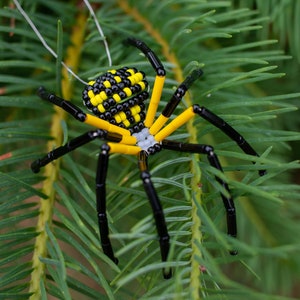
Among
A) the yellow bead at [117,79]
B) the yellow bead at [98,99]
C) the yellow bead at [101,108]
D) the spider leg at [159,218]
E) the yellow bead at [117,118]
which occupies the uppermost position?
the yellow bead at [117,79]

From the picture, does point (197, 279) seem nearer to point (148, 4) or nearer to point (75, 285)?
point (75, 285)

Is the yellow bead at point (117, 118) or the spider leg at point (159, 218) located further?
the yellow bead at point (117, 118)

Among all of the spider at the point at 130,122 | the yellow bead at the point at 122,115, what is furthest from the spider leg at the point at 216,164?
the yellow bead at the point at 122,115

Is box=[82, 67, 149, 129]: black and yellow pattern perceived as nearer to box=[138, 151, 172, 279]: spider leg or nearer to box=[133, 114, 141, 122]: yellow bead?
box=[133, 114, 141, 122]: yellow bead

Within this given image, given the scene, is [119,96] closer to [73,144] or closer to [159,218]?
[73,144]

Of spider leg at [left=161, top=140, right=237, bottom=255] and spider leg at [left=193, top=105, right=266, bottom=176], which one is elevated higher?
spider leg at [left=193, top=105, right=266, bottom=176]

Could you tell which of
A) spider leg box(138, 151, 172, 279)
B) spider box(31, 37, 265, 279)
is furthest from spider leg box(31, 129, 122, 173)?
spider leg box(138, 151, 172, 279)

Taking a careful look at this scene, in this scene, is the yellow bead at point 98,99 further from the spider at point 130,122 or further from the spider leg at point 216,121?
the spider leg at point 216,121

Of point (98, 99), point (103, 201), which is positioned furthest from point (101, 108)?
point (103, 201)

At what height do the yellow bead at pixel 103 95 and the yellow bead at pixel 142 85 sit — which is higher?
the yellow bead at pixel 142 85
